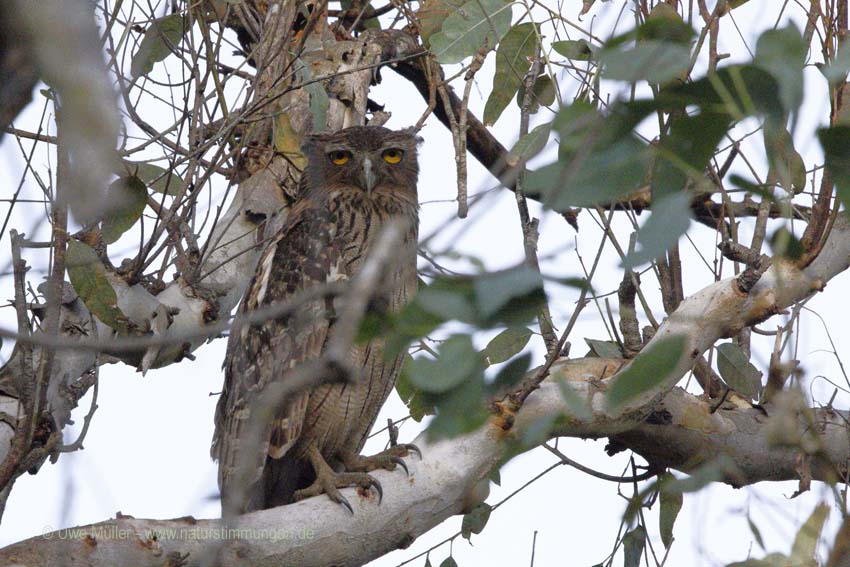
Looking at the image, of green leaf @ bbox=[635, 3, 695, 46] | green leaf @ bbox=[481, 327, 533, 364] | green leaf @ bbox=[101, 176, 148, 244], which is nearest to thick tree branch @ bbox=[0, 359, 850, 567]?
green leaf @ bbox=[481, 327, 533, 364]

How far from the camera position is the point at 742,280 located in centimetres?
246

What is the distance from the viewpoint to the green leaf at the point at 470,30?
2.81 meters

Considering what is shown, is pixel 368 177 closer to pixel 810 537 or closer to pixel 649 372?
pixel 810 537

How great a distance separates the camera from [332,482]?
8.89ft

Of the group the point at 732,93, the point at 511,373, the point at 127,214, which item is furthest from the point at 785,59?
the point at 127,214

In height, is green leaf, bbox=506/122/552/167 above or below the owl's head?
below

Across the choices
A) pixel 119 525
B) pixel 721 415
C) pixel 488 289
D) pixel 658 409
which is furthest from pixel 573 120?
pixel 721 415

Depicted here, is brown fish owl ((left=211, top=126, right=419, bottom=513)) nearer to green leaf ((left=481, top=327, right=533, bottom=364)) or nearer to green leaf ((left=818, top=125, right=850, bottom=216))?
green leaf ((left=481, top=327, right=533, bottom=364))

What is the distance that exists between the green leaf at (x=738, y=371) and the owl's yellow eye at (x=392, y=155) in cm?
137

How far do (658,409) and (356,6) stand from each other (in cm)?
204

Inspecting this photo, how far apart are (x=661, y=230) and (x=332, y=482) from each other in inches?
73.9

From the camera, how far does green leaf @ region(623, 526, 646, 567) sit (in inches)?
104

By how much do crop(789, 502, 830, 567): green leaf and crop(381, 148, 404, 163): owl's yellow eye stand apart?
228cm

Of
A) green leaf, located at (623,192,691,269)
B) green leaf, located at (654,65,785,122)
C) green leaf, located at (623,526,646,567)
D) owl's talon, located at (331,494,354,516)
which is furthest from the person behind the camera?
green leaf, located at (623,526,646,567)
